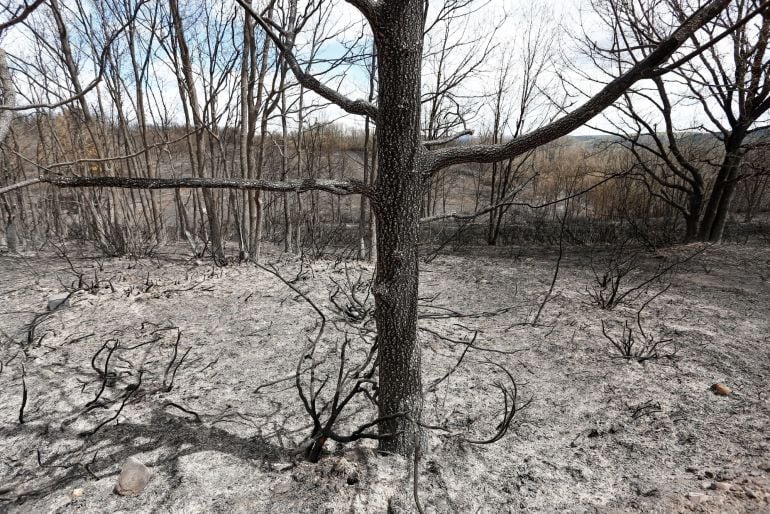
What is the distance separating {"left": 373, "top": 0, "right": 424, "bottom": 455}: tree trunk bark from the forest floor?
0.23 metres

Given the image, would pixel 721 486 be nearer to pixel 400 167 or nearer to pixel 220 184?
pixel 400 167

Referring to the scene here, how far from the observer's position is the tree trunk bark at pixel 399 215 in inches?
48.3

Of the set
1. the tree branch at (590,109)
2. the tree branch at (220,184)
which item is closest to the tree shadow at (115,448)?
the tree branch at (220,184)

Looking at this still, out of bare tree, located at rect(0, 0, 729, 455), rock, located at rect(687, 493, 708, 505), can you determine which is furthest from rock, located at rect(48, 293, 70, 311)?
rock, located at rect(687, 493, 708, 505)

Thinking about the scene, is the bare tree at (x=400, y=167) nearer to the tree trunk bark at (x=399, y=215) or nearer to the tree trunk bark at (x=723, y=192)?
the tree trunk bark at (x=399, y=215)

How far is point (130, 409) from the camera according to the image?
2049mm

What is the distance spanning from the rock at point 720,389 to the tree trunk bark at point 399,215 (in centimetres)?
188

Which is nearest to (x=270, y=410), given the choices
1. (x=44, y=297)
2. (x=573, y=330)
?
(x=573, y=330)

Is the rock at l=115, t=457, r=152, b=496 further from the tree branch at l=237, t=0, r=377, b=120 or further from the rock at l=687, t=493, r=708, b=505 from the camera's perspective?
the rock at l=687, t=493, r=708, b=505

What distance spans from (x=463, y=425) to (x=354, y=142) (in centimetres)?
2116

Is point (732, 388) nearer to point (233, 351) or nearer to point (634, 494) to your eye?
point (634, 494)

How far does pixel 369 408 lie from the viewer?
213 cm

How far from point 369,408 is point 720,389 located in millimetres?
2007

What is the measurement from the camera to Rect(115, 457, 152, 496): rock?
1488mm
